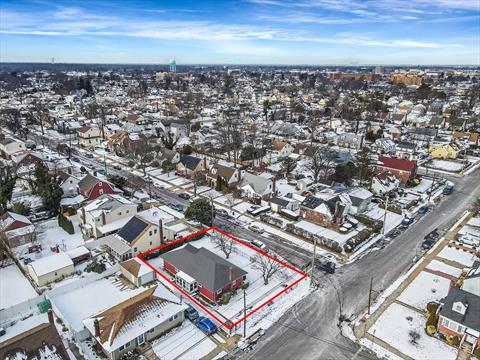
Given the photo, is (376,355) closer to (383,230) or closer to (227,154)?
(383,230)

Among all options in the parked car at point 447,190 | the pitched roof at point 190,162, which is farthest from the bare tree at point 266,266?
the parked car at point 447,190

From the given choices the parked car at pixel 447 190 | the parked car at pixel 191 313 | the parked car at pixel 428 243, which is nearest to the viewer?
the parked car at pixel 191 313

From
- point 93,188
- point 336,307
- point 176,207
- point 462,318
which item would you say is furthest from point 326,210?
point 93,188

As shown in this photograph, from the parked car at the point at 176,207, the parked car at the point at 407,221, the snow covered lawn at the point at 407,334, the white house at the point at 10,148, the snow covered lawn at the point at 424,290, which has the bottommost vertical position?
the snow covered lawn at the point at 407,334

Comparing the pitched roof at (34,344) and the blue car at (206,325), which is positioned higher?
the pitched roof at (34,344)

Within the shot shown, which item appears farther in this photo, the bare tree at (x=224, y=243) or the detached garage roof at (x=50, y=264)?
the bare tree at (x=224, y=243)

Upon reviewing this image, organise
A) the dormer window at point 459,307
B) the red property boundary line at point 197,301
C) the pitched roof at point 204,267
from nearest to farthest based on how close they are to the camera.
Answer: the dormer window at point 459,307 < the red property boundary line at point 197,301 < the pitched roof at point 204,267

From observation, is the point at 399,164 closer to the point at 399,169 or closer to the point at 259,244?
the point at 399,169

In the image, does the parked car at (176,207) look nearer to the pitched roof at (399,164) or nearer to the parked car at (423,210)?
the parked car at (423,210)
